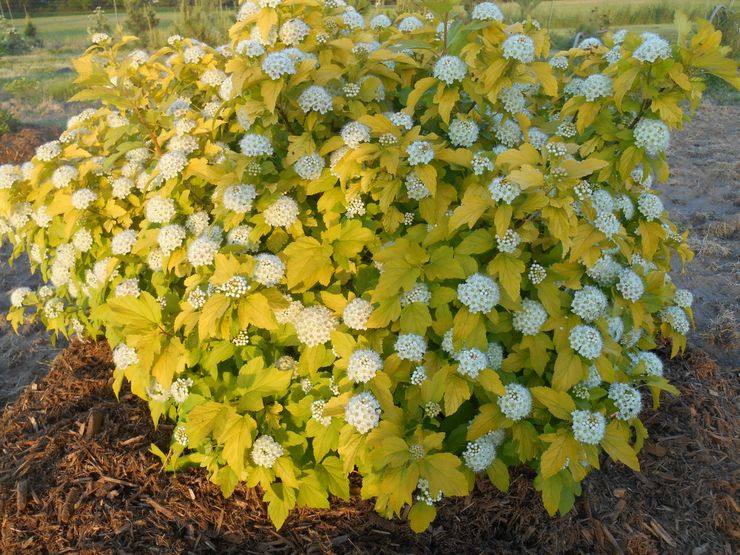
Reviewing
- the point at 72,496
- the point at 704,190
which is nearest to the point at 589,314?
the point at 72,496

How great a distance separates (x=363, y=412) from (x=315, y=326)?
42cm

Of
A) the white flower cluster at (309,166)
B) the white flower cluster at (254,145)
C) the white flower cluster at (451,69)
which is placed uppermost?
the white flower cluster at (451,69)

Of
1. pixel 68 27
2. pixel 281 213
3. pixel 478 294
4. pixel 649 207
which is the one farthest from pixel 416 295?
pixel 68 27

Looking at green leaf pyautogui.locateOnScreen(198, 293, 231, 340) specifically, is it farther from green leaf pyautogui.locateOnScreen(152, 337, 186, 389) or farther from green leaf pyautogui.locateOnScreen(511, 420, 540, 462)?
green leaf pyautogui.locateOnScreen(511, 420, 540, 462)

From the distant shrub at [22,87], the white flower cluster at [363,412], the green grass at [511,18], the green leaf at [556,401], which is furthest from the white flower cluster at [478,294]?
the distant shrub at [22,87]

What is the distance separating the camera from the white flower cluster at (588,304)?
214 centimetres

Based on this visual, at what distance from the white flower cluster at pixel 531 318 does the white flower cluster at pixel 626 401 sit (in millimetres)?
461

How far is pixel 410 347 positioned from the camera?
2074mm

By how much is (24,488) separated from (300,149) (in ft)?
6.86

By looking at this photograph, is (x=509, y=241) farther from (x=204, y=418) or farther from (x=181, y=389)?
(x=181, y=389)

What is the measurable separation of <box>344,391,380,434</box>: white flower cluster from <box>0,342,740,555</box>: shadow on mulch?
0.79m

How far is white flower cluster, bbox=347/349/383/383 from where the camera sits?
204 cm

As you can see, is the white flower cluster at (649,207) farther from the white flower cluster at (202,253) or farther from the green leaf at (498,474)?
the white flower cluster at (202,253)

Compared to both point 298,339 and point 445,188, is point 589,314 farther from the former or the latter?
point 298,339
